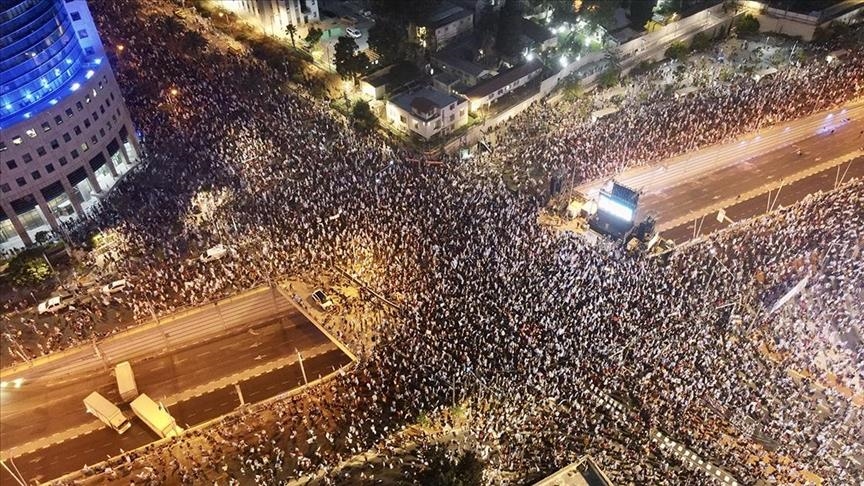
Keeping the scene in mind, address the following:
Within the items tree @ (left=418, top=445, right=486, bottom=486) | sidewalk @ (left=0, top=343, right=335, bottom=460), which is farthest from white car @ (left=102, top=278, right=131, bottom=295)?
tree @ (left=418, top=445, right=486, bottom=486)

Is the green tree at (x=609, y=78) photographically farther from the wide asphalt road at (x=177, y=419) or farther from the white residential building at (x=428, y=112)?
the wide asphalt road at (x=177, y=419)

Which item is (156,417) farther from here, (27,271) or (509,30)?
(509,30)

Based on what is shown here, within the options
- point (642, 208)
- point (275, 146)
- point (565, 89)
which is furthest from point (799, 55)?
point (275, 146)

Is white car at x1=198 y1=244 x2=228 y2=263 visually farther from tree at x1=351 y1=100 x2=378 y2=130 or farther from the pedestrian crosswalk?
the pedestrian crosswalk

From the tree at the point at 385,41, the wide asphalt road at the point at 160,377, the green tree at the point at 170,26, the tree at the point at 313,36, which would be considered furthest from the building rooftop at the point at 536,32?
the wide asphalt road at the point at 160,377

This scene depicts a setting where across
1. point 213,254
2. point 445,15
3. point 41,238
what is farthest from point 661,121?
point 41,238
